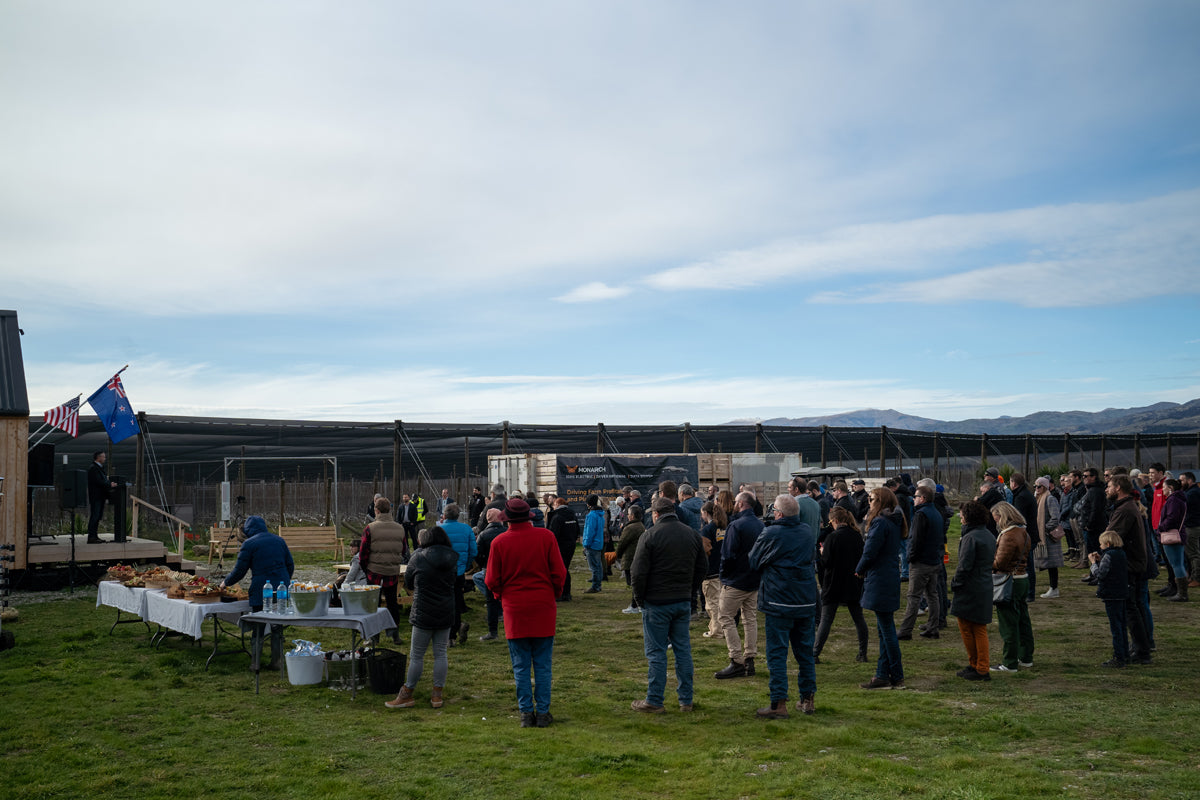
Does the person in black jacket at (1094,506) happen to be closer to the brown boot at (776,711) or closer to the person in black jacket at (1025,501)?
the person in black jacket at (1025,501)

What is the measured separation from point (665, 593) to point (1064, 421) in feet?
315

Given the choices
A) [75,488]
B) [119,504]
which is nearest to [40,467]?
[75,488]

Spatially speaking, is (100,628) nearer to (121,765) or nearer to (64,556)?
(64,556)

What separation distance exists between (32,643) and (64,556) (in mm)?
5725

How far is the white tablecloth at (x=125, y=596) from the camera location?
36.0ft

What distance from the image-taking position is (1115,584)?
28.8ft

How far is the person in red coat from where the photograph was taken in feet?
23.6

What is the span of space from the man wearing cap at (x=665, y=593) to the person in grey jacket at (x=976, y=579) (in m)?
2.54

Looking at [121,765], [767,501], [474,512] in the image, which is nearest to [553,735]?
[121,765]

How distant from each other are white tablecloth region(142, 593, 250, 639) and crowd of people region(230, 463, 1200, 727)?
0.37 metres

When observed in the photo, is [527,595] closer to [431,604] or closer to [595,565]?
[431,604]

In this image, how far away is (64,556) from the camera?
53.2 ft

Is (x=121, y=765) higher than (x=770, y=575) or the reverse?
the reverse

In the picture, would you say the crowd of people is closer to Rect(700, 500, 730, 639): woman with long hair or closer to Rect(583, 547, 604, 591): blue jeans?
Rect(700, 500, 730, 639): woman with long hair
